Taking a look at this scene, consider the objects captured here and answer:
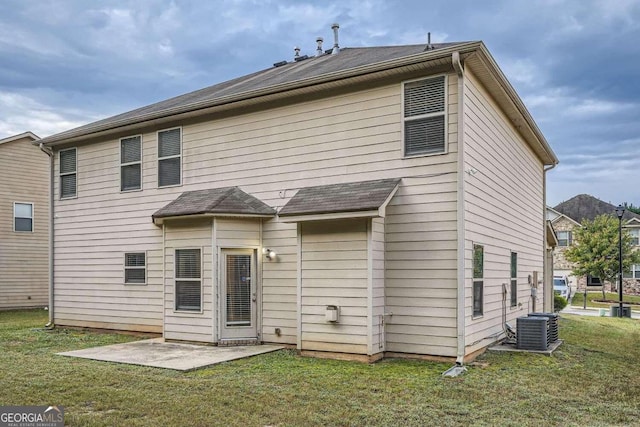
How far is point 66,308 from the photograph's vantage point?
40.4 feet

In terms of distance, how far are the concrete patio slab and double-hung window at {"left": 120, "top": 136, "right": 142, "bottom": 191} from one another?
3.73 meters

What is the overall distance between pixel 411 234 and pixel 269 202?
292cm

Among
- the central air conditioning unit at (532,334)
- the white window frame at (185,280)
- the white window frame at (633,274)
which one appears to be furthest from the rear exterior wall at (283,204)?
the white window frame at (633,274)

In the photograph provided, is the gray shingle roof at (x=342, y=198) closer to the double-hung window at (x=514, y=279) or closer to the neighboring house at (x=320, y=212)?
the neighboring house at (x=320, y=212)

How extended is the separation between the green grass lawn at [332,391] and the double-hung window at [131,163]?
14.0 feet

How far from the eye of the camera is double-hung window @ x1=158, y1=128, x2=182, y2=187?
35.1ft

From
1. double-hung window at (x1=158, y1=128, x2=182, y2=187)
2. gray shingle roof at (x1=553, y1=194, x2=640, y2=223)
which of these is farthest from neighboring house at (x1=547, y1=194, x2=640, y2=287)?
double-hung window at (x1=158, y1=128, x2=182, y2=187)

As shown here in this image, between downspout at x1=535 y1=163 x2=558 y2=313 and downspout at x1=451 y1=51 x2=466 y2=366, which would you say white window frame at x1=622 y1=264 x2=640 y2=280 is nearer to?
downspout at x1=535 y1=163 x2=558 y2=313

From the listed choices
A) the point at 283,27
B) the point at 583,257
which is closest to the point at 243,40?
the point at 283,27

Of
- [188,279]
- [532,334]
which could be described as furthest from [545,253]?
[188,279]

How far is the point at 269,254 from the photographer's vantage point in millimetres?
9164

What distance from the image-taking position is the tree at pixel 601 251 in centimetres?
3023

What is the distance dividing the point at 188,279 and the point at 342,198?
3.57 metres

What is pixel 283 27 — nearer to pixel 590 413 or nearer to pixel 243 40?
pixel 243 40
